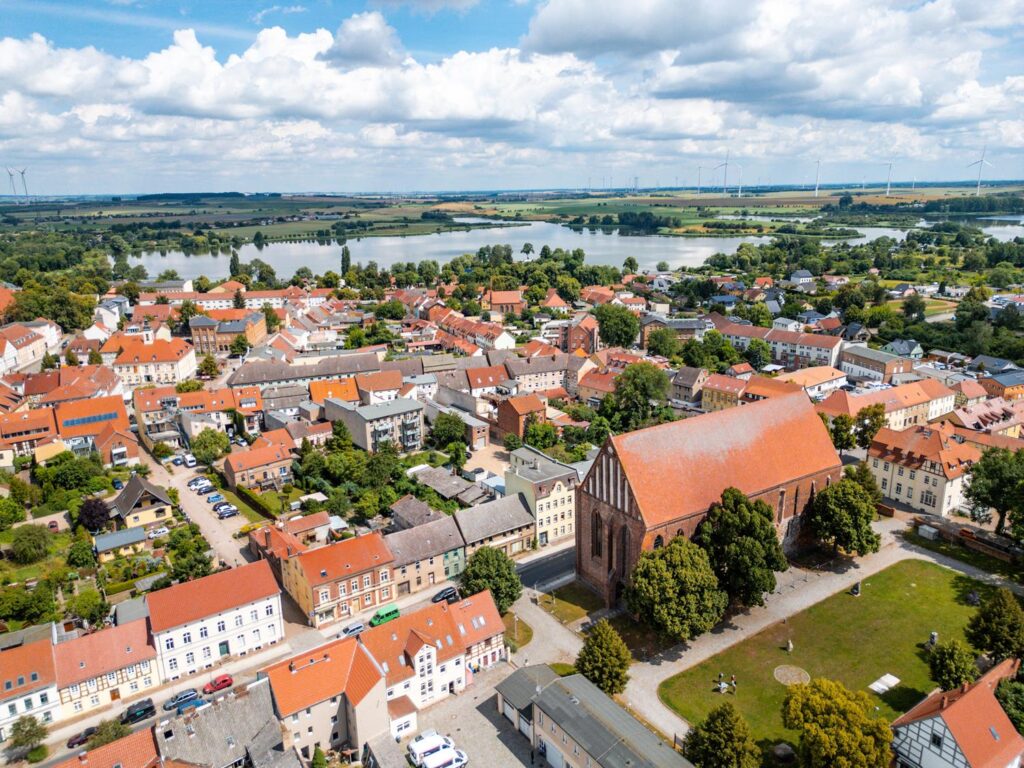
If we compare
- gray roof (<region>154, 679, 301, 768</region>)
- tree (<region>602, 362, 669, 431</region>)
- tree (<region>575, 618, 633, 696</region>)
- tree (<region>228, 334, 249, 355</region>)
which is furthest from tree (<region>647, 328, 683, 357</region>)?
gray roof (<region>154, 679, 301, 768</region>)

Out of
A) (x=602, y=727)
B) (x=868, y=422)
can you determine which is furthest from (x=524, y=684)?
(x=868, y=422)

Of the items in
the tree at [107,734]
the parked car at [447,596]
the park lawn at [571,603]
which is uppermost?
the tree at [107,734]

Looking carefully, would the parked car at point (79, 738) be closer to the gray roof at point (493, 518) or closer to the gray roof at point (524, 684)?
the gray roof at point (524, 684)

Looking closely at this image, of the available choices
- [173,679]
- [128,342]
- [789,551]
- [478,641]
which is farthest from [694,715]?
[128,342]

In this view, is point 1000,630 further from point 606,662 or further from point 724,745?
point 606,662

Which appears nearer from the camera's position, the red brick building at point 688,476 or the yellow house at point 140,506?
the red brick building at point 688,476

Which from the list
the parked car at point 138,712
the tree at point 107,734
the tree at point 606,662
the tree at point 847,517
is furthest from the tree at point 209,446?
the tree at point 847,517
